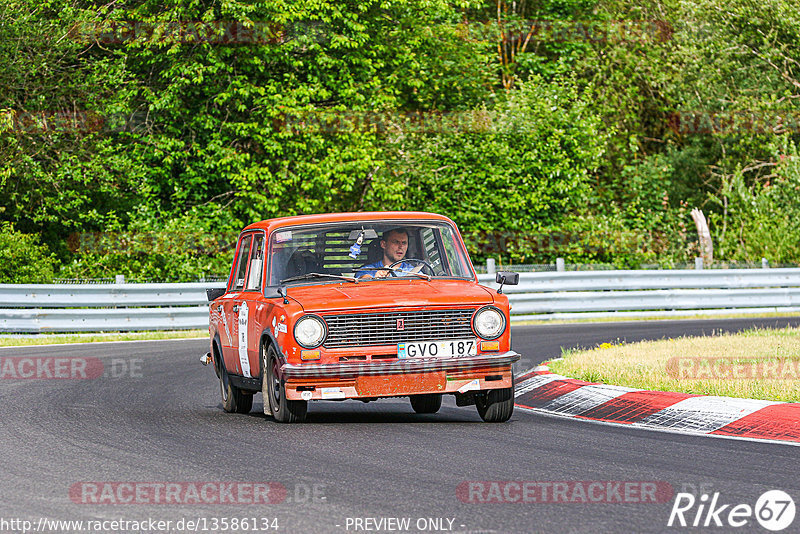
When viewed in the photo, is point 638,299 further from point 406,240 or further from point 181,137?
point 406,240

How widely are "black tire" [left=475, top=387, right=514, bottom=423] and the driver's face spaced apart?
62.4 inches

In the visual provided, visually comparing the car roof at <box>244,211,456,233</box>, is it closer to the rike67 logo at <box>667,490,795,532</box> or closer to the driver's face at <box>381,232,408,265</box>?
the driver's face at <box>381,232,408,265</box>

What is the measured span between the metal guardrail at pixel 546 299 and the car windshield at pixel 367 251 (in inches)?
475

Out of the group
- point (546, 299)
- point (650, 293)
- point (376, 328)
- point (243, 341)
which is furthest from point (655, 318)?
point (376, 328)

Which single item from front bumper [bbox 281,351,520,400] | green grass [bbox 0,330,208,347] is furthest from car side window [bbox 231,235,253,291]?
green grass [bbox 0,330,208,347]

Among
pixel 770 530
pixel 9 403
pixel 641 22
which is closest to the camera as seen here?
pixel 770 530

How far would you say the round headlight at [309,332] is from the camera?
934cm

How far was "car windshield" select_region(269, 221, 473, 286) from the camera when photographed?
10516mm

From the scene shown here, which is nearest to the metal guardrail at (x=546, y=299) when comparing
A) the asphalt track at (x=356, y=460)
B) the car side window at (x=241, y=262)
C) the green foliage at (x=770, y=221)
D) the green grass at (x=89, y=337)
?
the green grass at (x=89, y=337)

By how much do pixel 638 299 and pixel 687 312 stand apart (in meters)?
1.12

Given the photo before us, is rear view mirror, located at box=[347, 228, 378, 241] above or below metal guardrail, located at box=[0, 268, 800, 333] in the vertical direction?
above

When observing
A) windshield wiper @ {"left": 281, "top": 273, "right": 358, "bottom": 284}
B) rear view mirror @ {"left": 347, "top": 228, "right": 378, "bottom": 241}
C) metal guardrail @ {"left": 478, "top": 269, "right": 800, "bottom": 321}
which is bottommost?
metal guardrail @ {"left": 478, "top": 269, "right": 800, "bottom": 321}

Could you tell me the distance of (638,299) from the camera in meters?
25.8

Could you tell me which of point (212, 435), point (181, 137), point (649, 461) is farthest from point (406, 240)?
point (181, 137)
